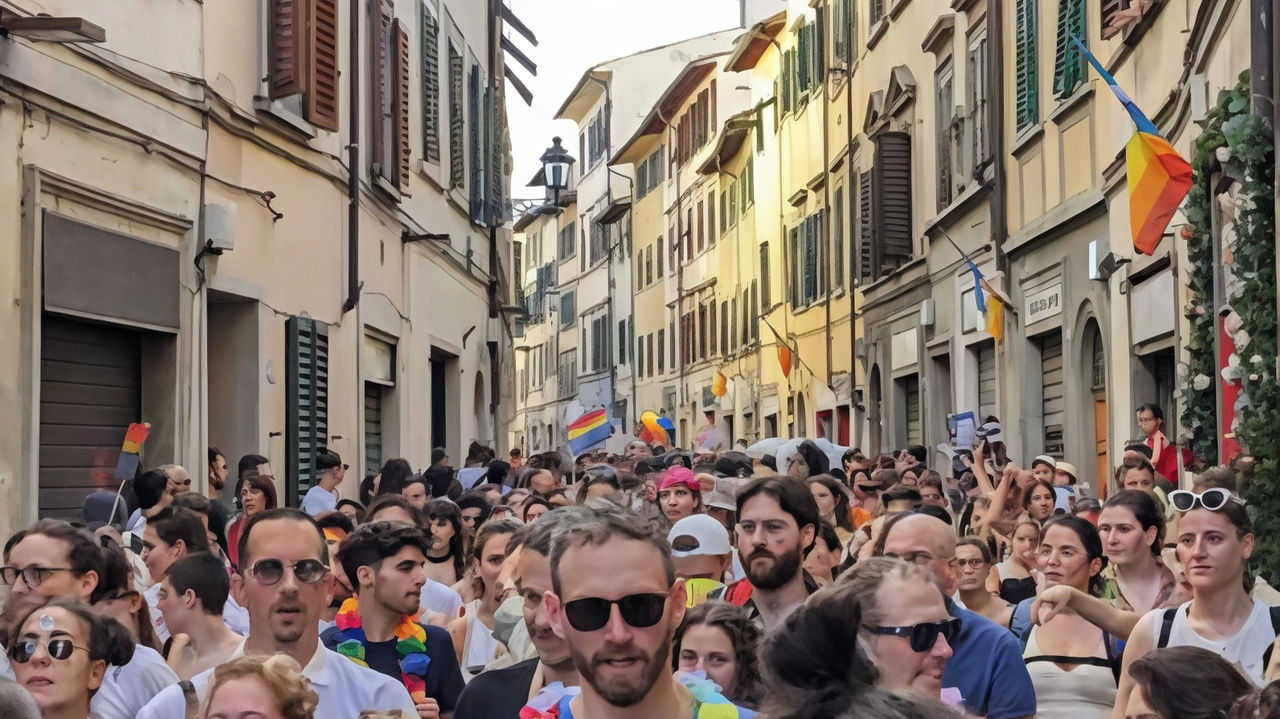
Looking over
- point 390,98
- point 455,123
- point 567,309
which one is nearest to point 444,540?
point 390,98

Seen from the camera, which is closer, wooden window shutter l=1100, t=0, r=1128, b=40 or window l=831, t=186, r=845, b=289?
wooden window shutter l=1100, t=0, r=1128, b=40

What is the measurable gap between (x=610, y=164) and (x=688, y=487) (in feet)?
156

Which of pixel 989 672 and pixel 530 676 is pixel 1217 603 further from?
pixel 530 676

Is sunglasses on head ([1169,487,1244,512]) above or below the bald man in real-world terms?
above

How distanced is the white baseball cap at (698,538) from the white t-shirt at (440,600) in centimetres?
126

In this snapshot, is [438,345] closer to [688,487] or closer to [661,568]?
[688,487]

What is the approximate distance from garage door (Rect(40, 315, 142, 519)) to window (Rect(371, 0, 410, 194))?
18.9ft

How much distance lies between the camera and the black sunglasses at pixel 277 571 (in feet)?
18.0

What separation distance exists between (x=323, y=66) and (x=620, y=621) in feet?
38.1

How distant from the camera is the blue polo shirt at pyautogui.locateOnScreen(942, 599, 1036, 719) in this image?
16.8ft

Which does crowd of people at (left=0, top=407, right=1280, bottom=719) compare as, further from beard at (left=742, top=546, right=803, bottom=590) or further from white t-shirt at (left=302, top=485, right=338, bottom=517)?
white t-shirt at (left=302, top=485, right=338, bottom=517)

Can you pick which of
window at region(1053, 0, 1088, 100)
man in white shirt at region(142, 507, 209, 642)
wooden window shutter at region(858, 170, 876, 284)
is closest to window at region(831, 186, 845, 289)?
wooden window shutter at region(858, 170, 876, 284)

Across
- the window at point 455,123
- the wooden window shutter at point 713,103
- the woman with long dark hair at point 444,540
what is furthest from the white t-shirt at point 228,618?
the wooden window shutter at point 713,103

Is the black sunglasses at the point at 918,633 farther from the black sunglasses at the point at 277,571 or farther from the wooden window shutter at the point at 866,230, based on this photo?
the wooden window shutter at the point at 866,230
